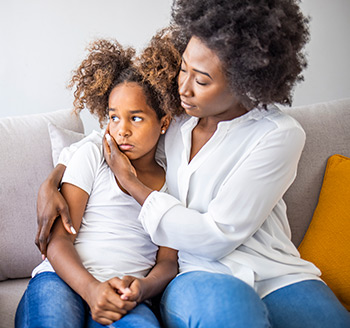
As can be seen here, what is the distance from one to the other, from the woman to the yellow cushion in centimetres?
25

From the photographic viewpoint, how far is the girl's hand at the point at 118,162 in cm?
138

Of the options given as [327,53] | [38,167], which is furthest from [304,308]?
[327,53]

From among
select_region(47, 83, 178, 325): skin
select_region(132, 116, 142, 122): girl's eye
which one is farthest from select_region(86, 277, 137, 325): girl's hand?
select_region(132, 116, 142, 122): girl's eye

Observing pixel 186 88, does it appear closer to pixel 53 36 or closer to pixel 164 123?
pixel 164 123

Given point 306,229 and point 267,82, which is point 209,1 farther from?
point 306,229

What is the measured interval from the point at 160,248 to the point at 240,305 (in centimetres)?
42

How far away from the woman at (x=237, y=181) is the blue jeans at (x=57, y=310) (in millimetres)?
109

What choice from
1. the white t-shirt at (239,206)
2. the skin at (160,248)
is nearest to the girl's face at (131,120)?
the skin at (160,248)

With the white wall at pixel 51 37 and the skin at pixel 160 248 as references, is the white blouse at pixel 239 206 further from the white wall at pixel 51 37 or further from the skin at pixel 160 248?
the white wall at pixel 51 37

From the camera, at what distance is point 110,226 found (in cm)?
141

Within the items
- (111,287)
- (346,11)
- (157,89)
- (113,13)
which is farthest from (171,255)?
(346,11)

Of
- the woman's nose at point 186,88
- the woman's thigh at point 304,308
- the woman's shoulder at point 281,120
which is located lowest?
the woman's thigh at point 304,308

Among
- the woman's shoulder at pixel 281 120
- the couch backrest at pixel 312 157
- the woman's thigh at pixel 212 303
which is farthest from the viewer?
the couch backrest at pixel 312 157

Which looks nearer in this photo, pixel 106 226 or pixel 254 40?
pixel 254 40
